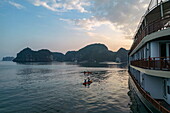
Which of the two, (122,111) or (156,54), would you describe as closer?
(156,54)

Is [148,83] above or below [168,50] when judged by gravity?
below

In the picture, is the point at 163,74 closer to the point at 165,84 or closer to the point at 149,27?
the point at 165,84

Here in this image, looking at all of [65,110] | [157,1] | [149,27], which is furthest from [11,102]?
[157,1]

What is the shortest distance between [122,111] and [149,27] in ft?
37.6

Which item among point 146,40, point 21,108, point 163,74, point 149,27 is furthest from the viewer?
point 21,108

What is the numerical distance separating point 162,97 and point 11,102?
2169cm

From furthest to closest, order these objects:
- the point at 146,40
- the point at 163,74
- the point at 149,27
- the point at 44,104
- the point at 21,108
A: the point at 44,104 < the point at 21,108 < the point at 149,27 < the point at 146,40 < the point at 163,74

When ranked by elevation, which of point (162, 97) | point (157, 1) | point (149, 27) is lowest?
point (162, 97)

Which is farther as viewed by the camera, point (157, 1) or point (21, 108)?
point (157, 1)

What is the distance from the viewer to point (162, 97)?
14188mm

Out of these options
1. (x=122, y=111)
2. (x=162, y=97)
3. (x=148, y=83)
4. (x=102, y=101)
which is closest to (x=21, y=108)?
(x=102, y=101)

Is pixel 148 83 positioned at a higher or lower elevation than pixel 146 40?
lower

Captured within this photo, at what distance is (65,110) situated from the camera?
16.4m

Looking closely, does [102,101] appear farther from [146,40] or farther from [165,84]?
[146,40]
